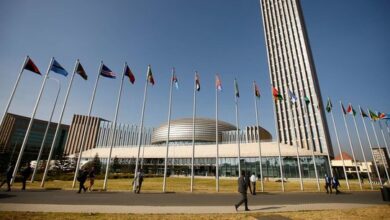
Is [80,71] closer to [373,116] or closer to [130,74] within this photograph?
[130,74]

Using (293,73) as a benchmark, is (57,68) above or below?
below

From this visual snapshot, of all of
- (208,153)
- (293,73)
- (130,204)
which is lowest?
(130,204)

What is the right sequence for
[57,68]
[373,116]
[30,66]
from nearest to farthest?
[30,66], [57,68], [373,116]

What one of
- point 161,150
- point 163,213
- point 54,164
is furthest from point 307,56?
point 54,164

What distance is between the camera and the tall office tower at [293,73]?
223 feet

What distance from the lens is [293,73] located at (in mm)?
74375

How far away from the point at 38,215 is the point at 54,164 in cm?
6367

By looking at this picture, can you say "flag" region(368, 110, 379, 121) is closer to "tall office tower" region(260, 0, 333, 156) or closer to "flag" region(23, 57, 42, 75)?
"tall office tower" region(260, 0, 333, 156)

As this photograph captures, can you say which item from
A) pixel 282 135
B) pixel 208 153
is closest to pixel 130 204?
pixel 208 153

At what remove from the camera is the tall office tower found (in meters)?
68.0

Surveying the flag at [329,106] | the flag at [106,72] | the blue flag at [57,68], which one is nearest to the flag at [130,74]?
the flag at [106,72]

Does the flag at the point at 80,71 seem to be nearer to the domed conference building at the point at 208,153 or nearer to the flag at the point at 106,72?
the flag at the point at 106,72

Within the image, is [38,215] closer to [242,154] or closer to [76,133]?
[242,154]

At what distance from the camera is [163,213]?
10.6 m
